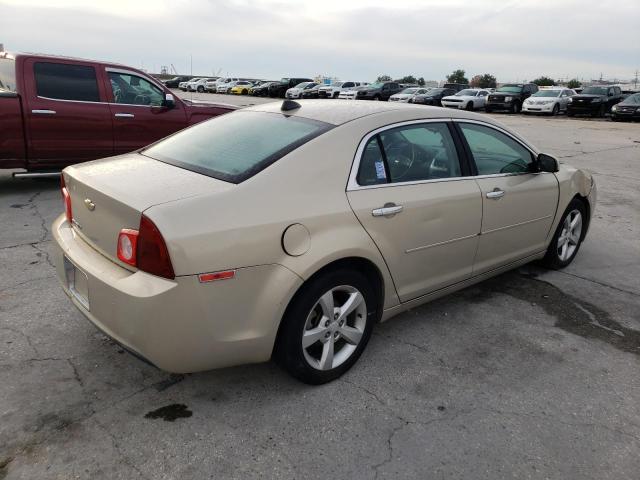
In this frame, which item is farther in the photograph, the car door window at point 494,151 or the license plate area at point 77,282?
the car door window at point 494,151

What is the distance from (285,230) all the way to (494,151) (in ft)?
7.10

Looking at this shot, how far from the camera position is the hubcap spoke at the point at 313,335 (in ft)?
8.95

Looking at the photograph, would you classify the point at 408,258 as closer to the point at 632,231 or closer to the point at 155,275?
the point at 155,275

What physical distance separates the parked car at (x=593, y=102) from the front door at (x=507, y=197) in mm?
27246

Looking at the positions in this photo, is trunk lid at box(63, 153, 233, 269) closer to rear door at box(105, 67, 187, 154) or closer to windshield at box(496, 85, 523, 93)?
rear door at box(105, 67, 187, 154)

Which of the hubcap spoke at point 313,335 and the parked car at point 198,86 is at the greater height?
the parked car at point 198,86

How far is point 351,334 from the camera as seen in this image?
2.97 m

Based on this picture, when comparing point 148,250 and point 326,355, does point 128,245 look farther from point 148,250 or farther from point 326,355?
point 326,355

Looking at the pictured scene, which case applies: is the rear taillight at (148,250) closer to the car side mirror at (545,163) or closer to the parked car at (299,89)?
the car side mirror at (545,163)

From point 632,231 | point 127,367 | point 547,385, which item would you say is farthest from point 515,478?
point 632,231

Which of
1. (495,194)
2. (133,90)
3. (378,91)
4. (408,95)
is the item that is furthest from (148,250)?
(378,91)

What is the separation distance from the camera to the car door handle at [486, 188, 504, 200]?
3.64 m

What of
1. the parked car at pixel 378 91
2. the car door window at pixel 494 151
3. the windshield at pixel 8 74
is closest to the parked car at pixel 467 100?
the parked car at pixel 378 91

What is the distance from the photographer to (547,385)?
118 inches
